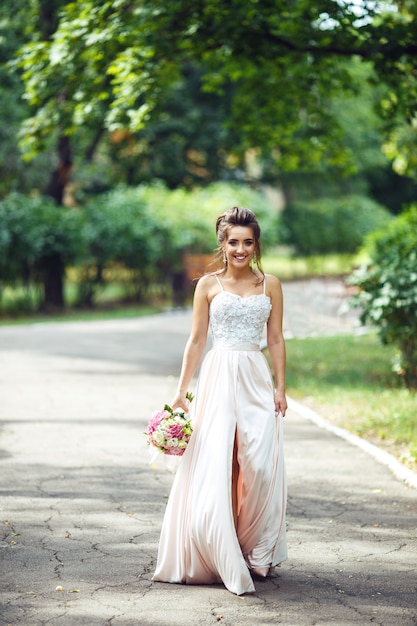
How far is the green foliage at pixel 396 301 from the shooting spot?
37.3ft

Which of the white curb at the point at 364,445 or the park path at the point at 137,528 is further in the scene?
the white curb at the point at 364,445

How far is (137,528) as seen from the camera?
6.37 meters

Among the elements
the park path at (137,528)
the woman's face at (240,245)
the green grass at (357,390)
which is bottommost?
the green grass at (357,390)

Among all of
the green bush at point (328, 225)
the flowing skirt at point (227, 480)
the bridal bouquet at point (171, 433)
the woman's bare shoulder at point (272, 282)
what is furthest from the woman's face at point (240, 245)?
the green bush at point (328, 225)

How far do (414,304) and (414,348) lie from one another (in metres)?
0.65

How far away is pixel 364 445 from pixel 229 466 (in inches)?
153

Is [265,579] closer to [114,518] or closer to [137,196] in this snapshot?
[114,518]

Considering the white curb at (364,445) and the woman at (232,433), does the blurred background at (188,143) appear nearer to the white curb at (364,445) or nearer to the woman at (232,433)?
the woman at (232,433)

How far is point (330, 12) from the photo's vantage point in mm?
12695

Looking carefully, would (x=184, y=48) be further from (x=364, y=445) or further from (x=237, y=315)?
(x=237, y=315)

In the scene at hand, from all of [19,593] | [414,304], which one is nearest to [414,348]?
[414,304]

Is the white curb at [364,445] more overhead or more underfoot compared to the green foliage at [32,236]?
more overhead

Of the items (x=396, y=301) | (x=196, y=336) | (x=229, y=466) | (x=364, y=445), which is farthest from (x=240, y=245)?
(x=396, y=301)

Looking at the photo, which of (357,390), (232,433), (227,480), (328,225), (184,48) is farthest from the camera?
(328,225)
